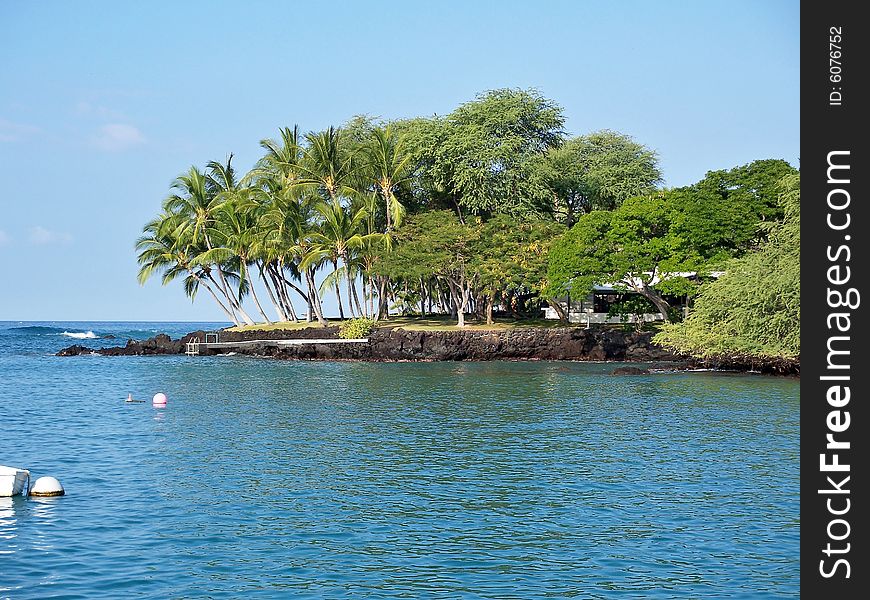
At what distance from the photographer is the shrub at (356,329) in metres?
54.8

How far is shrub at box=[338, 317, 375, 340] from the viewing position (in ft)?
180

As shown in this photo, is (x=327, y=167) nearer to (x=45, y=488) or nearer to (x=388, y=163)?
(x=388, y=163)

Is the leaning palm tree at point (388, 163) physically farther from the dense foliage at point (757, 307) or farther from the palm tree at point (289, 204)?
the dense foliage at point (757, 307)

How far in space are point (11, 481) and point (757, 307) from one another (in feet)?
Result: 92.8

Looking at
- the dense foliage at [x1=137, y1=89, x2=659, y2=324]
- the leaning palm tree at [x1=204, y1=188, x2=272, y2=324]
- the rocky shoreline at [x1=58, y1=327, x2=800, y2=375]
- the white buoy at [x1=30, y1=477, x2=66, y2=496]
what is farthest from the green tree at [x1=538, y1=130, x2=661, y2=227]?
the white buoy at [x1=30, y1=477, x2=66, y2=496]

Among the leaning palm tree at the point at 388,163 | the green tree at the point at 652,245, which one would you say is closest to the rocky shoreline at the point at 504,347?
the green tree at the point at 652,245

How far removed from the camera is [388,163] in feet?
195

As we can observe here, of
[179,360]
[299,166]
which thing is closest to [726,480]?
[179,360]

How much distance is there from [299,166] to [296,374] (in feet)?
68.9

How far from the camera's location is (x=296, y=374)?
1692 inches

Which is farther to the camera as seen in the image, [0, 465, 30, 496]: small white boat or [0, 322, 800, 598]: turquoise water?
[0, 465, 30, 496]: small white boat

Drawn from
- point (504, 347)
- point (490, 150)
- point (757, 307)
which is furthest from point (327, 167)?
point (757, 307)

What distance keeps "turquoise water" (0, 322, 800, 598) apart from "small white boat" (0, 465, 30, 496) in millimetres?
550

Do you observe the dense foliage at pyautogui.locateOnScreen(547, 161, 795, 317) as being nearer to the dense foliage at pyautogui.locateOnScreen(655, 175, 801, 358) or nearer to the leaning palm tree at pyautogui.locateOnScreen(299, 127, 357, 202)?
the dense foliage at pyautogui.locateOnScreen(655, 175, 801, 358)
